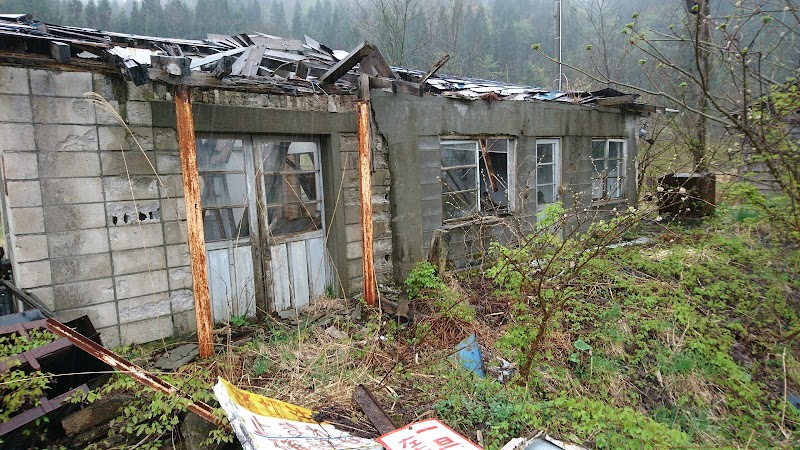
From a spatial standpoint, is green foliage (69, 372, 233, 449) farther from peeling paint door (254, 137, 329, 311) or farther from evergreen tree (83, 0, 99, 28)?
evergreen tree (83, 0, 99, 28)

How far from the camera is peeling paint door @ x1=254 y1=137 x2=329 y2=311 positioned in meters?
5.55

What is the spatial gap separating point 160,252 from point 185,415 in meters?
1.82

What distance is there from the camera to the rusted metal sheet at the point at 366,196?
5.36 meters

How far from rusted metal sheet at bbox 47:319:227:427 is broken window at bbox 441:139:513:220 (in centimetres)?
488

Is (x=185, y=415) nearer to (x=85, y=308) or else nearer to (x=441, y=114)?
(x=85, y=308)

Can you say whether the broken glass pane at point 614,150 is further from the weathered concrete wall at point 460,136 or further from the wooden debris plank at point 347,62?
the wooden debris plank at point 347,62

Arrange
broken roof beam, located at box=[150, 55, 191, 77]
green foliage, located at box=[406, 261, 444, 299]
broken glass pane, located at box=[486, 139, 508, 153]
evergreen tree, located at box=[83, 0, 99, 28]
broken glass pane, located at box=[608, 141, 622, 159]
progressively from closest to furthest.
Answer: broken roof beam, located at box=[150, 55, 191, 77], green foliage, located at box=[406, 261, 444, 299], broken glass pane, located at box=[486, 139, 508, 153], broken glass pane, located at box=[608, 141, 622, 159], evergreen tree, located at box=[83, 0, 99, 28]

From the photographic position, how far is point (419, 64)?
939 inches

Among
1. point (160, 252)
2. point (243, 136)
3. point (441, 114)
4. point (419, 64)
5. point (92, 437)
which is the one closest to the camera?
point (92, 437)

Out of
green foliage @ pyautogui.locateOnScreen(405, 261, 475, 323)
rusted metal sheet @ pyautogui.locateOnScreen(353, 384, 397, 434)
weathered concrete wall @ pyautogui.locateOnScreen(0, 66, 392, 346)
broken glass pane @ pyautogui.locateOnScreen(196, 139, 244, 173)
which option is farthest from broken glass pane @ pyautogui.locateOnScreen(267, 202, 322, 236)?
rusted metal sheet @ pyautogui.locateOnScreen(353, 384, 397, 434)

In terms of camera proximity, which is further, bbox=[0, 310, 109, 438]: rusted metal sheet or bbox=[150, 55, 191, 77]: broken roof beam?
bbox=[150, 55, 191, 77]: broken roof beam

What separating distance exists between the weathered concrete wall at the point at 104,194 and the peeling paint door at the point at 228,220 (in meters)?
0.32

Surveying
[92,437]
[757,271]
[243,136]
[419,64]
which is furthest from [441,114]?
[419,64]

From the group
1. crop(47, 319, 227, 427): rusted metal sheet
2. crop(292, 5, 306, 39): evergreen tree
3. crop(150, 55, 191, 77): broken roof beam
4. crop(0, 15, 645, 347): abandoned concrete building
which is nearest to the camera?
crop(47, 319, 227, 427): rusted metal sheet
